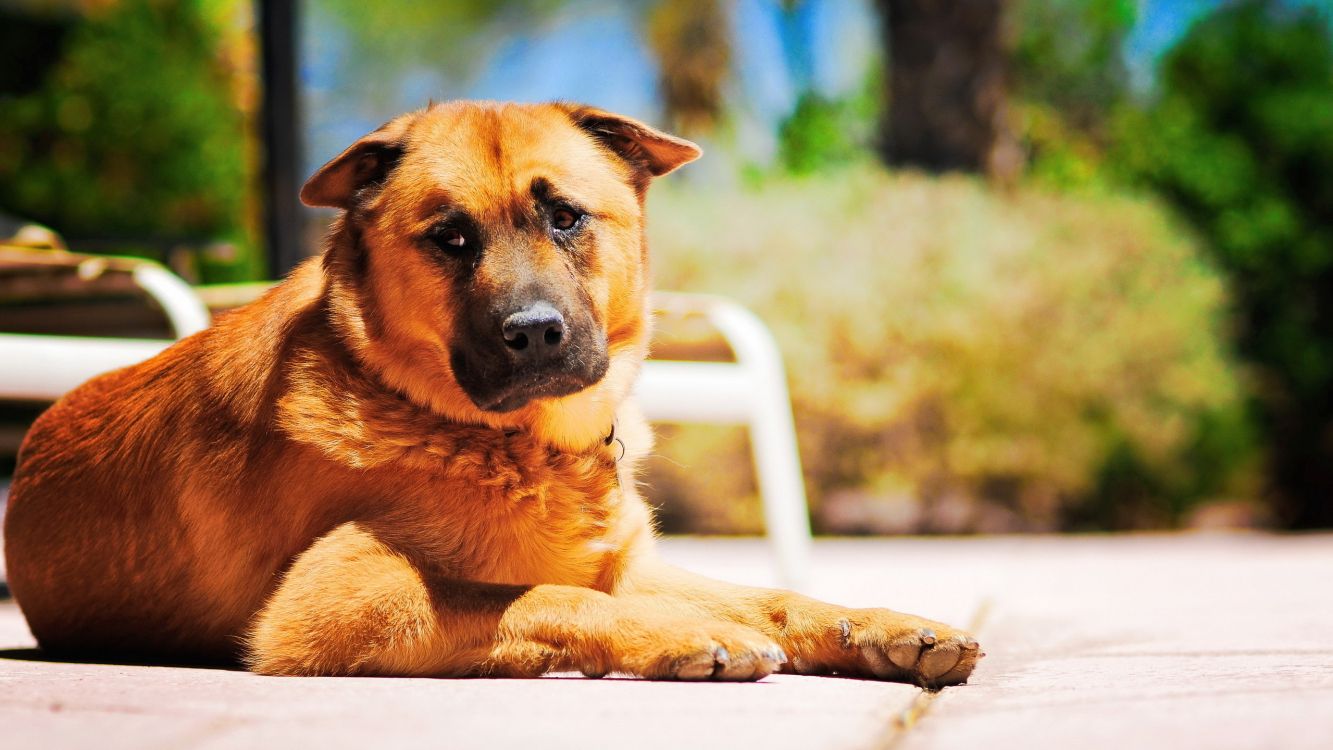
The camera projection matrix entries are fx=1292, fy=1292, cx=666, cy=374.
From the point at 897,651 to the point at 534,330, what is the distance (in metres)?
0.95

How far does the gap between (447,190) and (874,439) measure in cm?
658

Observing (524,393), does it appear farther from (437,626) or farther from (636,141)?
(636,141)

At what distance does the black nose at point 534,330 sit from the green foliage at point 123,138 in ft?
31.4

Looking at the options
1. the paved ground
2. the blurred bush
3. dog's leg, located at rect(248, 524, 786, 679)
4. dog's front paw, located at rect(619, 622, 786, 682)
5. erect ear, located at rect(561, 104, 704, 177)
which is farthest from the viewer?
the blurred bush

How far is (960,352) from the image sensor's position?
901 centimetres

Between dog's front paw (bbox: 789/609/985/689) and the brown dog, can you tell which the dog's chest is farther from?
dog's front paw (bbox: 789/609/985/689)

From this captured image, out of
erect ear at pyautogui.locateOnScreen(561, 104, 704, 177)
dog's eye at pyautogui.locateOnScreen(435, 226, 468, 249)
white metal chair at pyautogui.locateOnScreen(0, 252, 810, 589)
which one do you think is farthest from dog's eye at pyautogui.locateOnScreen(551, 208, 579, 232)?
white metal chair at pyautogui.locateOnScreen(0, 252, 810, 589)

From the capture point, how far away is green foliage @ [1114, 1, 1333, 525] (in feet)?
37.2

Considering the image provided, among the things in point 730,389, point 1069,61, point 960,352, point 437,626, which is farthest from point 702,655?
point 1069,61

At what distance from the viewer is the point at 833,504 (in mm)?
9180

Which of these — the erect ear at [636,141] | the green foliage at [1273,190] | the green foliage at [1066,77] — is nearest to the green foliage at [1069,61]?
the green foliage at [1066,77]

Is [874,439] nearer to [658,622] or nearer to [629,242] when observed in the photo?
[629,242]

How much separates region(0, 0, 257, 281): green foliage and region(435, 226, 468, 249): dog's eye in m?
9.32

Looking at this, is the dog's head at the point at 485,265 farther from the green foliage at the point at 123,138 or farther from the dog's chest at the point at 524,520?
the green foliage at the point at 123,138
